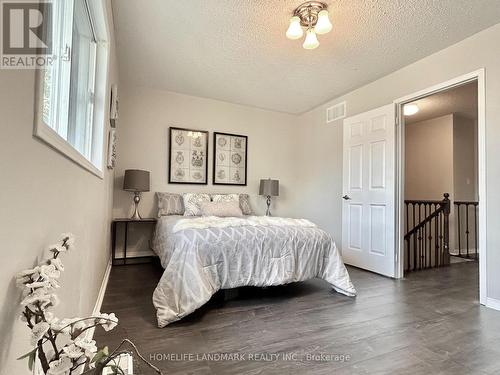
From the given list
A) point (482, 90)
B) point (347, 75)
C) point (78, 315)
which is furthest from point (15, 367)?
point (347, 75)

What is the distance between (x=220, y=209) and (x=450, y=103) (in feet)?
13.7

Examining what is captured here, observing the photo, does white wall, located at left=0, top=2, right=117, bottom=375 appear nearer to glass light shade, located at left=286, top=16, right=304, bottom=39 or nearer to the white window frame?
the white window frame

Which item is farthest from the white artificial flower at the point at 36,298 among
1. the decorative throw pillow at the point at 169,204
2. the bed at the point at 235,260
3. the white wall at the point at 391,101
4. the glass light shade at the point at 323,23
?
the decorative throw pillow at the point at 169,204

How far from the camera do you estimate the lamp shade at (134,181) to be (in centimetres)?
366

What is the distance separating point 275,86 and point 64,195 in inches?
136

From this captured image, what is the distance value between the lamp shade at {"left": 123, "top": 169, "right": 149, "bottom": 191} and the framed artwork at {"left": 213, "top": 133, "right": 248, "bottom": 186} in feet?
4.00

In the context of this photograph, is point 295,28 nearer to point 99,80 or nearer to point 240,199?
point 99,80

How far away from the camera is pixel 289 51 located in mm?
2990

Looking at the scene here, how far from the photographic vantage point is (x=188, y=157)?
443 centimetres

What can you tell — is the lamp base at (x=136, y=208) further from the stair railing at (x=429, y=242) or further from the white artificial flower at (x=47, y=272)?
the stair railing at (x=429, y=242)

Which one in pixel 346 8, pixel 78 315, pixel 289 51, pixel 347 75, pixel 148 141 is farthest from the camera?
pixel 148 141

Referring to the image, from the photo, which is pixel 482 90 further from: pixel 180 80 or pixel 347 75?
pixel 180 80

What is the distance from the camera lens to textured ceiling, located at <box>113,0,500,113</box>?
7.62ft

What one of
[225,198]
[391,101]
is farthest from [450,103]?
[225,198]
